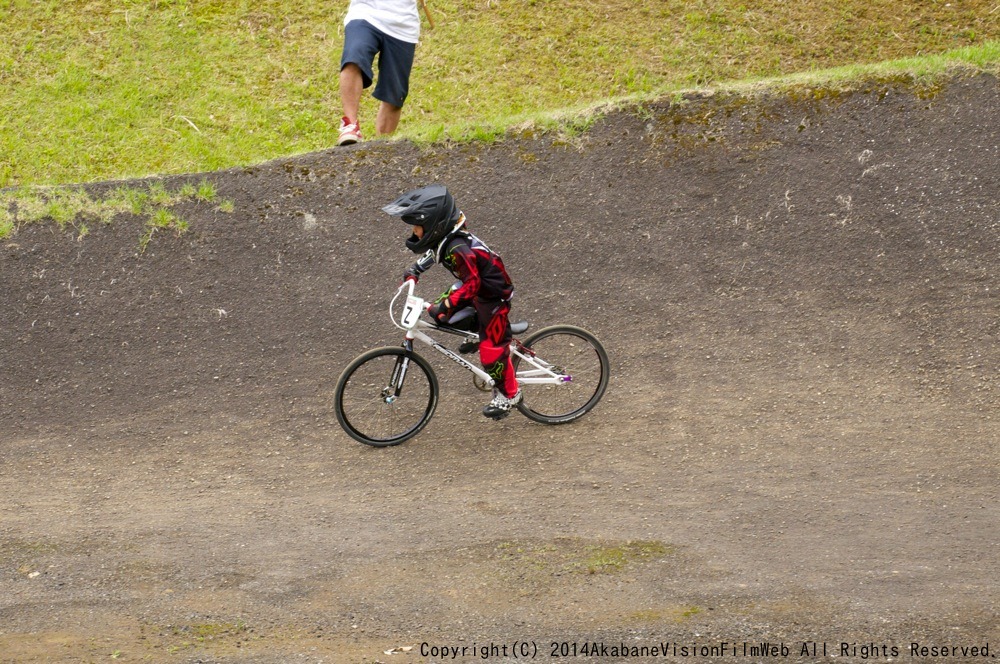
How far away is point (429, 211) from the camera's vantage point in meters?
6.09

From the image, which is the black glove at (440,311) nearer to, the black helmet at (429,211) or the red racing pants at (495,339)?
the red racing pants at (495,339)

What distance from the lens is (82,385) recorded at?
752 cm

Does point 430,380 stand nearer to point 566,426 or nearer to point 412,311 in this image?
point 412,311

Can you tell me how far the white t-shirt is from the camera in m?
8.92

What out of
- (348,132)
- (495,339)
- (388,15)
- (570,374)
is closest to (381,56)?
(388,15)

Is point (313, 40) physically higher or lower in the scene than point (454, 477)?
higher

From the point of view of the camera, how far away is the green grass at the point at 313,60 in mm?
10031

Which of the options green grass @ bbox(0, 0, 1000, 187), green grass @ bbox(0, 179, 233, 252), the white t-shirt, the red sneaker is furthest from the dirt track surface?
green grass @ bbox(0, 0, 1000, 187)

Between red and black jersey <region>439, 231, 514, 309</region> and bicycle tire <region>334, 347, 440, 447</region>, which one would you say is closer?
red and black jersey <region>439, 231, 514, 309</region>

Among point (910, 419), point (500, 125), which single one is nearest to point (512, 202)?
point (500, 125)

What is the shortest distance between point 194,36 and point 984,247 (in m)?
9.28

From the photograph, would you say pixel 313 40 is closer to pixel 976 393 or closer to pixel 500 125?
pixel 500 125

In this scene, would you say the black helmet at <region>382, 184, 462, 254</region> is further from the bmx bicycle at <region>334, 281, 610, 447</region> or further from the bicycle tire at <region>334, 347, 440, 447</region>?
the bicycle tire at <region>334, 347, 440, 447</region>

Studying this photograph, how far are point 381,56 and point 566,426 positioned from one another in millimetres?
4494
